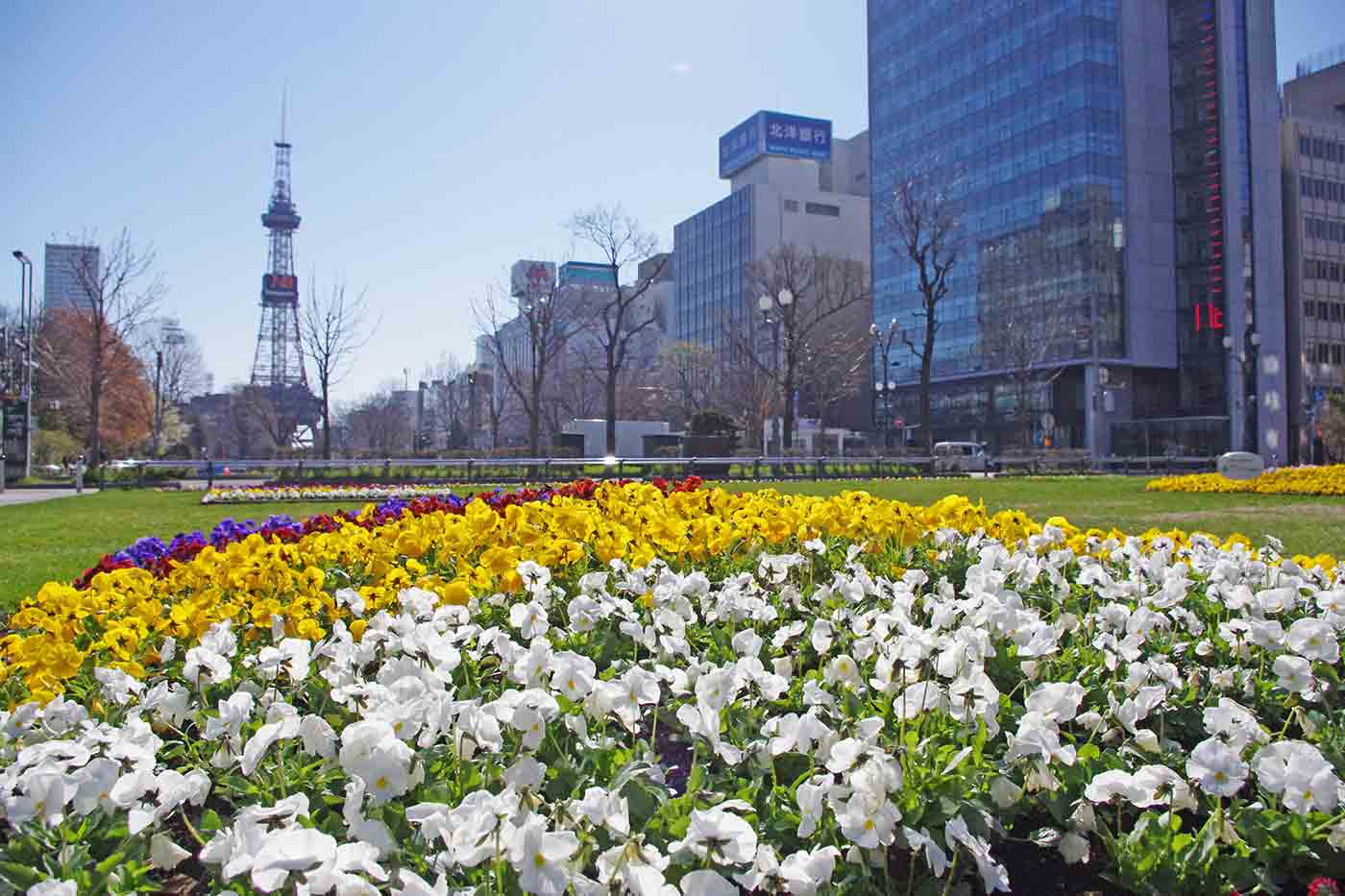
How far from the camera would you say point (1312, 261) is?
6197cm

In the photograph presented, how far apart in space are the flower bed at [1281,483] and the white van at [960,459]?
44.4ft

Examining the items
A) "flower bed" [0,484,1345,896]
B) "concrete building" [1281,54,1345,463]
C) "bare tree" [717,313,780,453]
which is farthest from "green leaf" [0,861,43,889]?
"concrete building" [1281,54,1345,463]

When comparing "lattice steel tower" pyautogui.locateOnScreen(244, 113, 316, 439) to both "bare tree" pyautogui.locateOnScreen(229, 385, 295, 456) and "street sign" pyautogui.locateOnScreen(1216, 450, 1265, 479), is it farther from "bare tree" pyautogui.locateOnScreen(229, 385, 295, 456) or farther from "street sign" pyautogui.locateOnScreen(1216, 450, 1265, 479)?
"street sign" pyautogui.locateOnScreen(1216, 450, 1265, 479)

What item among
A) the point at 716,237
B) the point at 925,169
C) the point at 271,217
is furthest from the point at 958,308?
the point at 271,217

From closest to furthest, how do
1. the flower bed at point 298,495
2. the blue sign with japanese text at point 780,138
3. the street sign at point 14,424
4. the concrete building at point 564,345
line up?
1. the flower bed at point 298,495
2. the street sign at point 14,424
3. the concrete building at point 564,345
4. the blue sign with japanese text at point 780,138

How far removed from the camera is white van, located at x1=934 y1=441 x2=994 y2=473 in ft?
113

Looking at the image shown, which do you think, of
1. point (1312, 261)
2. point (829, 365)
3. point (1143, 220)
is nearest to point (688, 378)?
point (829, 365)

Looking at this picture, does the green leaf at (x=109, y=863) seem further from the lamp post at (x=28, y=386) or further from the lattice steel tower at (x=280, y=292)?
the lattice steel tower at (x=280, y=292)

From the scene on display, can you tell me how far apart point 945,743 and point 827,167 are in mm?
110073

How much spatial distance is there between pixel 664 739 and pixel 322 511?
1271 cm

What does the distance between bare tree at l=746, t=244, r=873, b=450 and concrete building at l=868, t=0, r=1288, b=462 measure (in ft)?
39.3

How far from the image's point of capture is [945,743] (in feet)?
7.80

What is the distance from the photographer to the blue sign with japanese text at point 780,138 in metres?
97.8

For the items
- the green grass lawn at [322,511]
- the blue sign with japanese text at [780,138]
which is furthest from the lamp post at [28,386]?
the blue sign with japanese text at [780,138]
